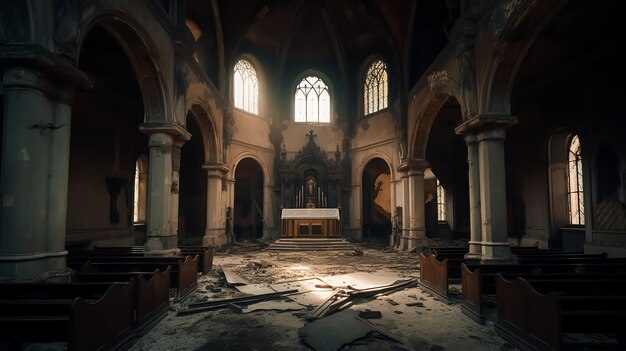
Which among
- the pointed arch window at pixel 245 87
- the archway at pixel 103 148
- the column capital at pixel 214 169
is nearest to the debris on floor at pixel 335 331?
the archway at pixel 103 148

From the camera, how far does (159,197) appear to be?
10.9 m

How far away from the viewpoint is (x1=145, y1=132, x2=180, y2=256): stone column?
35.0 ft

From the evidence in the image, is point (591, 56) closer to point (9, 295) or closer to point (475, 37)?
point (475, 37)

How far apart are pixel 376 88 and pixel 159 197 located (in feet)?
48.9

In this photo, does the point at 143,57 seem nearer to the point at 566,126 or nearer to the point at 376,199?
the point at 566,126

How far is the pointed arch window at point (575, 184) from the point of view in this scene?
42.3ft

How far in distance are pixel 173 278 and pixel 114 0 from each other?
19.6ft

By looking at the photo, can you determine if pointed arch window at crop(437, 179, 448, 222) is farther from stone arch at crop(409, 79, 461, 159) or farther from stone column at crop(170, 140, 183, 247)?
stone column at crop(170, 140, 183, 247)

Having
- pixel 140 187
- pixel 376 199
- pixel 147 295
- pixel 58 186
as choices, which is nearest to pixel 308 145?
pixel 376 199

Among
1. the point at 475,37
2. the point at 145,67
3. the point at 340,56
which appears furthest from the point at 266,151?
the point at 475,37

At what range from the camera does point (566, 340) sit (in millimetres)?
5312

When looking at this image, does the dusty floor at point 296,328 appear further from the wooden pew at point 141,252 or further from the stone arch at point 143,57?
the stone arch at point 143,57

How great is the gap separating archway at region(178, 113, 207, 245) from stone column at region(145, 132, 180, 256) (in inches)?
395

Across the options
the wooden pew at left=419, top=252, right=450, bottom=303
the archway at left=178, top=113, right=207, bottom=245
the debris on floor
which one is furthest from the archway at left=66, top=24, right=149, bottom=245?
the wooden pew at left=419, top=252, right=450, bottom=303
